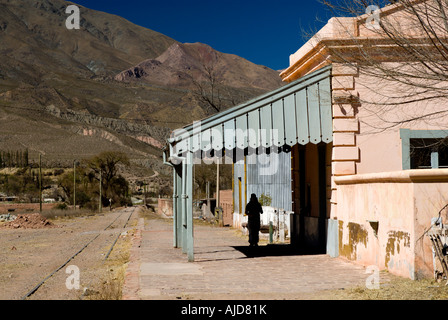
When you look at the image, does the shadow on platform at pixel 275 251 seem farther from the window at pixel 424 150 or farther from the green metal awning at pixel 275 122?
the window at pixel 424 150

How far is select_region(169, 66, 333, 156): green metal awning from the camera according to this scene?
→ 15188 millimetres

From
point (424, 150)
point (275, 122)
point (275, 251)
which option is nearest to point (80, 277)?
point (275, 251)

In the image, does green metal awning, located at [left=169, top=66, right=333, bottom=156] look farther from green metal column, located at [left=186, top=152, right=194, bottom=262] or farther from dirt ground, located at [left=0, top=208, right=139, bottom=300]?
dirt ground, located at [left=0, top=208, right=139, bottom=300]

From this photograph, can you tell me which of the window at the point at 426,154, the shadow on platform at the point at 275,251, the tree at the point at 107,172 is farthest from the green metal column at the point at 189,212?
the tree at the point at 107,172

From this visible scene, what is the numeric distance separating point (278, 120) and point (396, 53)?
321 cm

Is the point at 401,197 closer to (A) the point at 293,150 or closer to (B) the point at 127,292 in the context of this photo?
(B) the point at 127,292

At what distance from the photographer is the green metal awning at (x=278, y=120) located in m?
15.2

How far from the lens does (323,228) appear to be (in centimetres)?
1697

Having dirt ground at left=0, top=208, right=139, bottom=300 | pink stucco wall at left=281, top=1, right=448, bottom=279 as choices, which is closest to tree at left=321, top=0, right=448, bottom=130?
pink stucco wall at left=281, top=1, right=448, bottom=279

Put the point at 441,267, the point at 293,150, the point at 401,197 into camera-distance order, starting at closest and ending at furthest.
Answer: the point at 441,267 → the point at 401,197 → the point at 293,150

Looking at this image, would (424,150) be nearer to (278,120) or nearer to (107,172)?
(278,120)

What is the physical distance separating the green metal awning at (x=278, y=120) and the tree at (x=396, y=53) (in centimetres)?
101

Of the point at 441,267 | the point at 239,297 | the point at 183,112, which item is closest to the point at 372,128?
the point at 441,267
